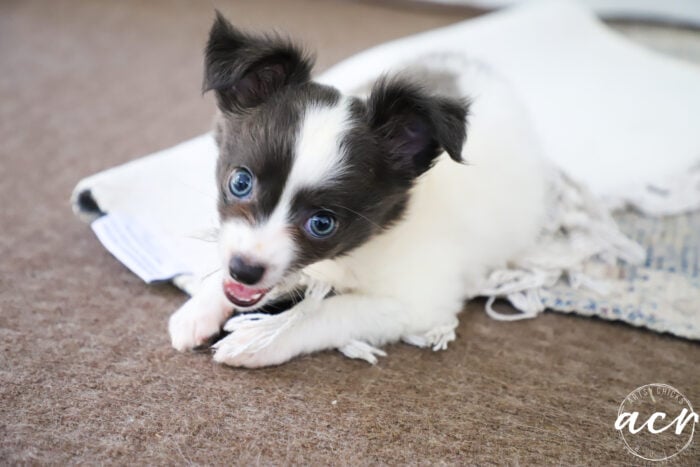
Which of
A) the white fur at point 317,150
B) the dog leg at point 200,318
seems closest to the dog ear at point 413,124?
the white fur at point 317,150

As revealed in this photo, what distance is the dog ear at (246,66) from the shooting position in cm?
183

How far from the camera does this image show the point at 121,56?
4.12 meters

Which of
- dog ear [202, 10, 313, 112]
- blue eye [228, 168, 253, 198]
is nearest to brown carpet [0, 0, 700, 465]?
blue eye [228, 168, 253, 198]

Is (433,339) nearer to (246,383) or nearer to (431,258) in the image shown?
(431,258)

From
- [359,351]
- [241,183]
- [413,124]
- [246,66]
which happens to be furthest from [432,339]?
[246,66]

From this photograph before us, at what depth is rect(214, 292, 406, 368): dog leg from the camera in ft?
6.15

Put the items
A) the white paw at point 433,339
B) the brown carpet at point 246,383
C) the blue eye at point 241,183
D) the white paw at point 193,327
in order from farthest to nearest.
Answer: the white paw at point 433,339 → the white paw at point 193,327 → the blue eye at point 241,183 → the brown carpet at point 246,383

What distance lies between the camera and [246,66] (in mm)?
1819

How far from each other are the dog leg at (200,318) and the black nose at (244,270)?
275 millimetres

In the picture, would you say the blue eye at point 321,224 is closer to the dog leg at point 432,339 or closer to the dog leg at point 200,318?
the dog leg at point 200,318

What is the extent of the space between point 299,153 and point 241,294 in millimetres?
415

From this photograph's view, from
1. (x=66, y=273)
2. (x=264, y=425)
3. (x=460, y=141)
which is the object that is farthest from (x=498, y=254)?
(x=66, y=273)

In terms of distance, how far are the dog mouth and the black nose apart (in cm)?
12

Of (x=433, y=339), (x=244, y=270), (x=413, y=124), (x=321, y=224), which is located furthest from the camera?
(x=433, y=339)
